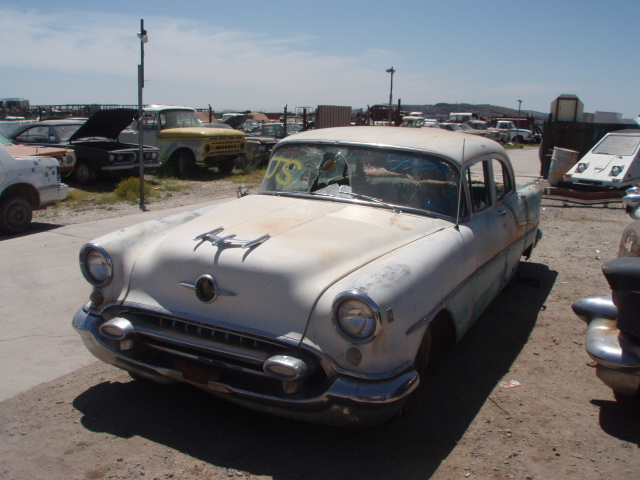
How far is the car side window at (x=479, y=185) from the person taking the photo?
13.6ft

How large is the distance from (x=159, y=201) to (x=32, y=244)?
392cm

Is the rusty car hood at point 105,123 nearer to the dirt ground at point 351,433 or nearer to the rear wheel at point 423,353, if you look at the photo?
the dirt ground at point 351,433

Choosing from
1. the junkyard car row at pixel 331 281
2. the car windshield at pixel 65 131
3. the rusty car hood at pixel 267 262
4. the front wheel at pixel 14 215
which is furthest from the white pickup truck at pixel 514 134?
the rusty car hood at pixel 267 262

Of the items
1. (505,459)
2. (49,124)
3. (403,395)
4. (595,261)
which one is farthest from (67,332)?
(49,124)

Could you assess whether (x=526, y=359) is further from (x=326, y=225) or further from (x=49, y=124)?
(x=49, y=124)

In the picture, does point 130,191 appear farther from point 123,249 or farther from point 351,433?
point 351,433

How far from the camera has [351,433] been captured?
9.99 ft

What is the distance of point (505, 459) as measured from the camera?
2838 mm

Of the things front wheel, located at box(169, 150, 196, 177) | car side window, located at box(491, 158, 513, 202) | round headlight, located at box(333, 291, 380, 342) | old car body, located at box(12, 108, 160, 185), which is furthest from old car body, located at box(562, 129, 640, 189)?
round headlight, located at box(333, 291, 380, 342)

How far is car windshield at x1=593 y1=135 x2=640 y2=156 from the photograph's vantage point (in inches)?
508

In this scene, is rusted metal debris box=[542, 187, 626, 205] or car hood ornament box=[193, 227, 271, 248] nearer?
car hood ornament box=[193, 227, 271, 248]

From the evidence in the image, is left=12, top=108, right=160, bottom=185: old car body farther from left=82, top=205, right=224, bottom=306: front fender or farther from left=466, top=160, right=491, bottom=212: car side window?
left=466, top=160, right=491, bottom=212: car side window

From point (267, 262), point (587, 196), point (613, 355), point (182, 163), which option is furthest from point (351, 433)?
point (182, 163)

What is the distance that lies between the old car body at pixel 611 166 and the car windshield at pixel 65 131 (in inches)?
454
